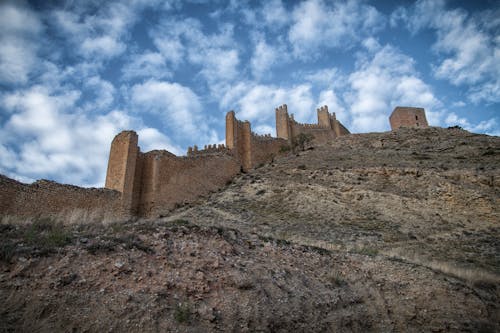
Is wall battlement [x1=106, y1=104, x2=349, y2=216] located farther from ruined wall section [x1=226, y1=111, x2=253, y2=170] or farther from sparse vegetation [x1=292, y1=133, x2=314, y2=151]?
sparse vegetation [x1=292, y1=133, x2=314, y2=151]

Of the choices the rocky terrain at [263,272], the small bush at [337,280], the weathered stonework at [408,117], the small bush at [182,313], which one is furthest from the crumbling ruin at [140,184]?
the weathered stonework at [408,117]

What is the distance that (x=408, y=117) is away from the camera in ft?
120

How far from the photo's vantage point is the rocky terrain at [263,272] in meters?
5.30

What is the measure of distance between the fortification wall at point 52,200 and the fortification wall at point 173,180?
2.43m

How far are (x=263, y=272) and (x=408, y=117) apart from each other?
34466mm

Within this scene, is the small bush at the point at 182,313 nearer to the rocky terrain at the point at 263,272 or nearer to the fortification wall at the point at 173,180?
the rocky terrain at the point at 263,272

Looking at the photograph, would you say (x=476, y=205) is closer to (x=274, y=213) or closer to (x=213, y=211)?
(x=274, y=213)

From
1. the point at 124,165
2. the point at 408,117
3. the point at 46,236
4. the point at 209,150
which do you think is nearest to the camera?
the point at 46,236

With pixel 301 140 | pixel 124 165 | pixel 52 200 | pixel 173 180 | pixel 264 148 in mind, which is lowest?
pixel 52 200

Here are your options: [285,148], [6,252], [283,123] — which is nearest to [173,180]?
[6,252]

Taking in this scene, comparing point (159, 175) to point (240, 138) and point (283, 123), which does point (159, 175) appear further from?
point (283, 123)

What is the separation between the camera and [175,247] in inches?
287

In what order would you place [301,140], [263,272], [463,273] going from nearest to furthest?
[263,272], [463,273], [301,140]

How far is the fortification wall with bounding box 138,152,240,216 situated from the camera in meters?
19.0
